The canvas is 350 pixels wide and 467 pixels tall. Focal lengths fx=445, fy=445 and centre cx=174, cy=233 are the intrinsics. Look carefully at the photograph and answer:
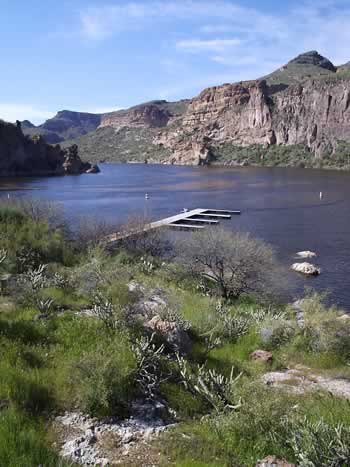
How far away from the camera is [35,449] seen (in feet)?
14.1

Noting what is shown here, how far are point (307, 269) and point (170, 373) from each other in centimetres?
2311

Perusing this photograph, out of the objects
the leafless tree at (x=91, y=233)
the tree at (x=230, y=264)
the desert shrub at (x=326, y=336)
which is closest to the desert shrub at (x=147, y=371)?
the desert shrub at (x=326, y=336)

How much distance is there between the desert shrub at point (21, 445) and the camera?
4055 millimetres

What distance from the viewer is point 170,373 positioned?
671 cm

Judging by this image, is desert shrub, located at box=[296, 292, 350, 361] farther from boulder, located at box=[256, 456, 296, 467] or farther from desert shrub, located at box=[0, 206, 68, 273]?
desert shrub, located at box=[0, 206, 68, 273]

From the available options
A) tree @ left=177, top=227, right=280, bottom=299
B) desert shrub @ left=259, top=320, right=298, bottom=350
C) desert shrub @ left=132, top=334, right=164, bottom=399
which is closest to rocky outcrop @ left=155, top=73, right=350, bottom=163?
tree @ left=177, top=227, right=280, bottom=299

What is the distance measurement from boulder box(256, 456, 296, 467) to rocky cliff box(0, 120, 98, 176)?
418 ft

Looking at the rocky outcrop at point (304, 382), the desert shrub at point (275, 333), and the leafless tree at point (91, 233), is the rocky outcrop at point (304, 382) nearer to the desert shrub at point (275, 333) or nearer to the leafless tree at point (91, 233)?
the desert shrub at point (275, 333)

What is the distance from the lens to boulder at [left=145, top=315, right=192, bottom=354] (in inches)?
320

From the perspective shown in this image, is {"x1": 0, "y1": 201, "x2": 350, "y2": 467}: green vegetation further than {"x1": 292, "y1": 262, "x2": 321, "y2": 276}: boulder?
No

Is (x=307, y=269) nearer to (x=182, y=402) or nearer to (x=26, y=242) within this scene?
(x=26, y=242)

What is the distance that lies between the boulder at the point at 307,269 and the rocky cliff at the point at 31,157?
357 feet

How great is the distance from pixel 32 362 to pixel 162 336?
2.49m

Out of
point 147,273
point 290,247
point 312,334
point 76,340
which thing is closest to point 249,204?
point 290,247
